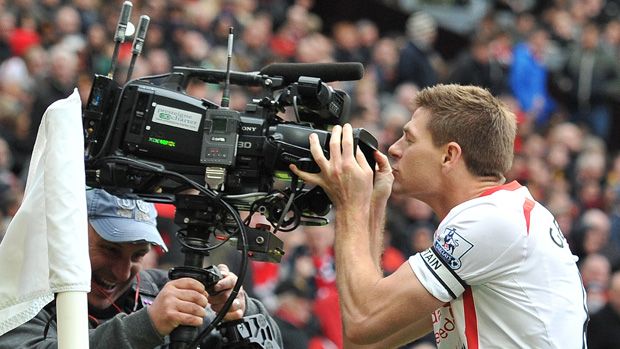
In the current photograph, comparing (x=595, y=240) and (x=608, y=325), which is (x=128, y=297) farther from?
(x=595, y=240)

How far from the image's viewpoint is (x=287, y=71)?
4020 millimetres

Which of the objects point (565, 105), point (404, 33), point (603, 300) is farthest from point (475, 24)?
point (603, 300)

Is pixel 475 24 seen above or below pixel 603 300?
above

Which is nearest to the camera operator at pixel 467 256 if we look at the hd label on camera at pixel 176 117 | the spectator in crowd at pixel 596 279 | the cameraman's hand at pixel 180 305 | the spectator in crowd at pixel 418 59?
the hd label on camera at pixel 176 117

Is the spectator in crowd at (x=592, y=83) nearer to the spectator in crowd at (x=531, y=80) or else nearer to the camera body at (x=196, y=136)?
the spectator in crowd at (x=531, y=80)

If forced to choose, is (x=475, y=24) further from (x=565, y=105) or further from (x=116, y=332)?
(x=116, y=332)

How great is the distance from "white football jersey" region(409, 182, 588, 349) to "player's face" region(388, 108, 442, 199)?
223mm

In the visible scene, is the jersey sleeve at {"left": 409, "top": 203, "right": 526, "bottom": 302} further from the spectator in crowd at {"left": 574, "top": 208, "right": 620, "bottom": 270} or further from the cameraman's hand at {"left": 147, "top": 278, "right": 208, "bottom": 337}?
the spectator in crowd at {"left": 574, "top": 208, "right": 620, "bottom": 270}

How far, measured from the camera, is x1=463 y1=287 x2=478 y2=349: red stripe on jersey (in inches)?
155

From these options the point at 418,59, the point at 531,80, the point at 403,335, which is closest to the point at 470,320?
the point at 403,335

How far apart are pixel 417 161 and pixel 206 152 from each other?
0.80 meters

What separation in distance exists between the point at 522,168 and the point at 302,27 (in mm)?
3217

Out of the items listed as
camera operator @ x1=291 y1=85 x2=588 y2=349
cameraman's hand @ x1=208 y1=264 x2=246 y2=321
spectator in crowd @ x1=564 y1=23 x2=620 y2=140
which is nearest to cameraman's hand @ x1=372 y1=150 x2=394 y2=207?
camera operator @ x1=291 y1=85 x2=588 y2=349

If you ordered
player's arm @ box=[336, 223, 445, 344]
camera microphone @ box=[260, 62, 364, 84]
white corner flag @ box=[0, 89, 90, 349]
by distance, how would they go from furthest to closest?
camera microphone @ box=[260, 62, 364, 84]
player's arm @ box=[336, 223, 445, 344]
white corner flag @ box=[0, 89, 90, 349]
